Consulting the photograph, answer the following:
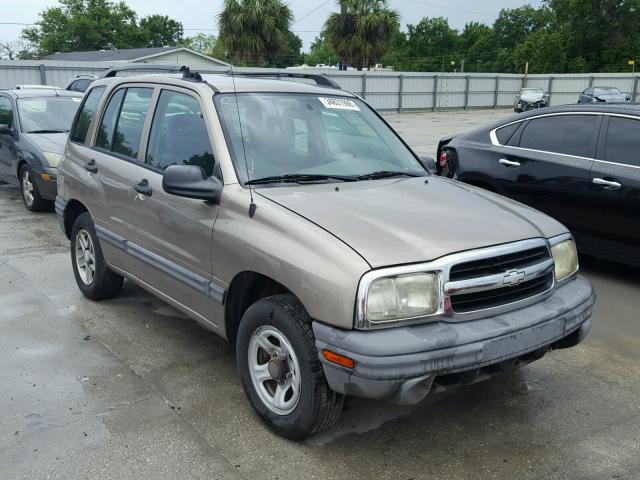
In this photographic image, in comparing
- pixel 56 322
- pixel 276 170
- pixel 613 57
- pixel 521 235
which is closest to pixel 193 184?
pixel 276 170

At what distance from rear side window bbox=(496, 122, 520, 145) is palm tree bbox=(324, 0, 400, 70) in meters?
36.5

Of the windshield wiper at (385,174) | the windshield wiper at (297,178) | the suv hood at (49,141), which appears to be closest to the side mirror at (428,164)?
the windshield wiper at (385,174)

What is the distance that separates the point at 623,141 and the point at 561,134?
63 centimetres

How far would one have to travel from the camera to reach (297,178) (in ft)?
12.1

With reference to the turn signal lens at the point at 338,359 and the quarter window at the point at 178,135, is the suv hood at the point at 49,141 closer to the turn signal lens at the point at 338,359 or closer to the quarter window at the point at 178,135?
the quarter window at the point at 178,135

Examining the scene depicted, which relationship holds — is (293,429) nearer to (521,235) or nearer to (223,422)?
(223,422)

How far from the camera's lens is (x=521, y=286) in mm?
3178

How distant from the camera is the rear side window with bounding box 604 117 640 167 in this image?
5703 mm

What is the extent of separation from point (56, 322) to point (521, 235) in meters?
3.58

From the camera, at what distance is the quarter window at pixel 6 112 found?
9526mm

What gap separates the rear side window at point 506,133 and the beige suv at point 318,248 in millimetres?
2622

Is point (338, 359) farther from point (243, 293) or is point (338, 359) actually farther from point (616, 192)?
point (616, 192)

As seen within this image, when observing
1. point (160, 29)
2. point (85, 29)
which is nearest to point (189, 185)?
point (85, 29)

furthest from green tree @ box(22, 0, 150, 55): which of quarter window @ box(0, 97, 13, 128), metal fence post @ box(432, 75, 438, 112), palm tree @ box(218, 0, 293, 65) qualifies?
quarter window @ box(0, 97, 13, 128)
